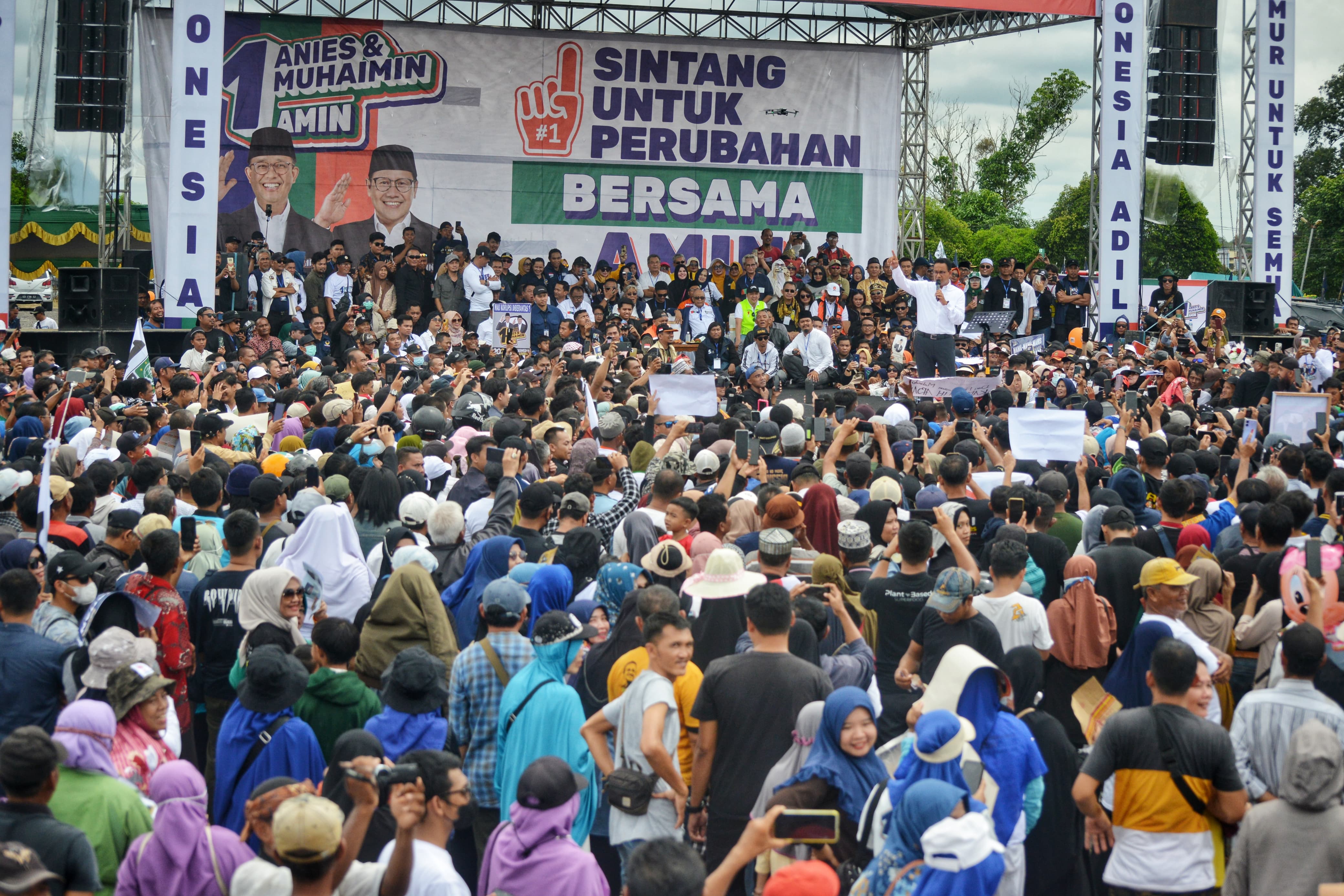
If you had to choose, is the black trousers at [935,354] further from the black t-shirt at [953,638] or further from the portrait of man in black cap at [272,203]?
the black t-shirt at [953,638]

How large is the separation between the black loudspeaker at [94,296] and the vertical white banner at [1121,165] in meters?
12.8

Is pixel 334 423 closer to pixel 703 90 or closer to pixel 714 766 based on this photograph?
pixel 714 766

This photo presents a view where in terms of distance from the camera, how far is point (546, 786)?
375cm

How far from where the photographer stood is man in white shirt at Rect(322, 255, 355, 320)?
1923 centimetres

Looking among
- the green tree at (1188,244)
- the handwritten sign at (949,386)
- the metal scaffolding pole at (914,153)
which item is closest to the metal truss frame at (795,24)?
the metal scaffolding pole at (914,153)

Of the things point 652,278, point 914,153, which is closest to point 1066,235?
point 914,153

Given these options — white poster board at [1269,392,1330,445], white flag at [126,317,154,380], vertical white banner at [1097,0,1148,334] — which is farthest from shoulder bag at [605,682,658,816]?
vertical white banner at [1097,0,1148,334]

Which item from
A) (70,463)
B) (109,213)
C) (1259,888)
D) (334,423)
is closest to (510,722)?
(1259,888)

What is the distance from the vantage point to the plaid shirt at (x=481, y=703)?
491 cm

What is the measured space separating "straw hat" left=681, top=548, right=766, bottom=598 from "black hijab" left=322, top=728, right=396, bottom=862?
148 centimetres

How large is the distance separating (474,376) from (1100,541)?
7123 mm

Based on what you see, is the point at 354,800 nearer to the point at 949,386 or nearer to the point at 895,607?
the point at 895,607

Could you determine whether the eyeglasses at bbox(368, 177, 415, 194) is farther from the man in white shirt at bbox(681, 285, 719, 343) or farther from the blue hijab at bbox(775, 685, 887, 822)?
the blue hijab at bbox(775, 685, 887, 822)

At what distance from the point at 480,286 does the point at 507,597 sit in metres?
15.1
